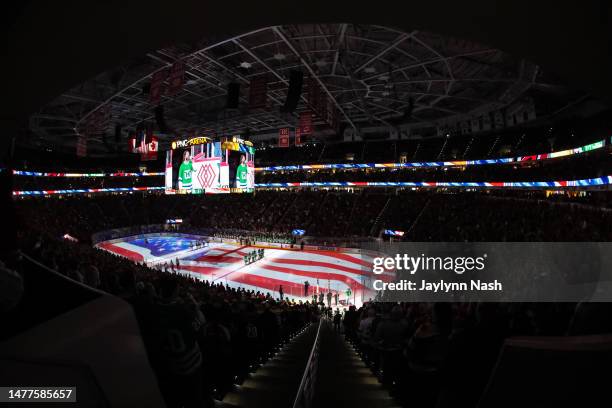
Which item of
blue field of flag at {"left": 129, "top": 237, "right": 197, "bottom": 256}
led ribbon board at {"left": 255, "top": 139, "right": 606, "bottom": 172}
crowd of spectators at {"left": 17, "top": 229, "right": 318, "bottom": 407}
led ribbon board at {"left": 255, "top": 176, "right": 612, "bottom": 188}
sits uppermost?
led ribbon board at {"left": 255, "top": 139, "right": 606, "bottom": 172}

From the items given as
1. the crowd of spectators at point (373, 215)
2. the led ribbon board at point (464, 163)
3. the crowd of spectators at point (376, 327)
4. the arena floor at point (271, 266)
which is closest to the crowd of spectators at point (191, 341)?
the crowd of spectators at point (376, 327)

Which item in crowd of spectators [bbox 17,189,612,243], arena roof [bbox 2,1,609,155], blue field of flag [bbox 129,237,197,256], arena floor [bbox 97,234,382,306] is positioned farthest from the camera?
blue field of flag [bbox 129,237,197,256]

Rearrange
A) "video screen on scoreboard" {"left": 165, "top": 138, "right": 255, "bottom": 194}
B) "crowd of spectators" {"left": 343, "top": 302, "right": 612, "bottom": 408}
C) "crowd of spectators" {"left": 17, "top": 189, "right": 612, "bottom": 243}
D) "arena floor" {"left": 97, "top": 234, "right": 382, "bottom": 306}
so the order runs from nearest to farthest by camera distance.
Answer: "crowd of spectators" {"left": 343, "top": 302, "right": 612, "bottom": 408} → "crowd of spectators" {"left": 17, "top": 189, "right": 612, "bottom": 243} → "arena floor" {"left": 97, "top": 234, "right": 382, "bottom": 306} → "video screen on scoreboard" {"left": 165, "top": 138, "right": 255, "bottom": 194}

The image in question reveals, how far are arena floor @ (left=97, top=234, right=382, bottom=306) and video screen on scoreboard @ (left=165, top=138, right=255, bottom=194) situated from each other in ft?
19.8

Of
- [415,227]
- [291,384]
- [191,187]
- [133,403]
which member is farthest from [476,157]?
[133,403]

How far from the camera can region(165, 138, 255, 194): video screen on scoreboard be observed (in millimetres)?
23375

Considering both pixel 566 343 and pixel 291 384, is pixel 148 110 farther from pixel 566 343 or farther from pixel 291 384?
pixel 566 343

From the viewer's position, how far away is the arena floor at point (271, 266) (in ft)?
65.9

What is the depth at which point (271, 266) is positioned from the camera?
85.3 feet

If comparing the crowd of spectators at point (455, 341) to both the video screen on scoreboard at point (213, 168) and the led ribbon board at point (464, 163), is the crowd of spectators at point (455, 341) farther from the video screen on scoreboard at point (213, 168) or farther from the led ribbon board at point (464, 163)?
the led ribbon board at point (464, 163)

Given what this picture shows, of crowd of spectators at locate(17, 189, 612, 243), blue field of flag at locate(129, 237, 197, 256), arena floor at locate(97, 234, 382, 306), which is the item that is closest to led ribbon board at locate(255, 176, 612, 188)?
crowd of spectators at locate(17, 189, 612, 243)

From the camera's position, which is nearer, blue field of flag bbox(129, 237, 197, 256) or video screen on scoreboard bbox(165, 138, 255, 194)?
video screen on scoreboard bbox(165, 138, 255, 194)

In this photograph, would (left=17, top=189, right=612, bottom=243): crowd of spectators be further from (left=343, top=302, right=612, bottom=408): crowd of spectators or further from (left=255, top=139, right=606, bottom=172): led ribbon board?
(left=343, top=302, right=612, bottom=408): crowd of spectators

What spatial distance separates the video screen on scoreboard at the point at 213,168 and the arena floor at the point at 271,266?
19.8 feet
